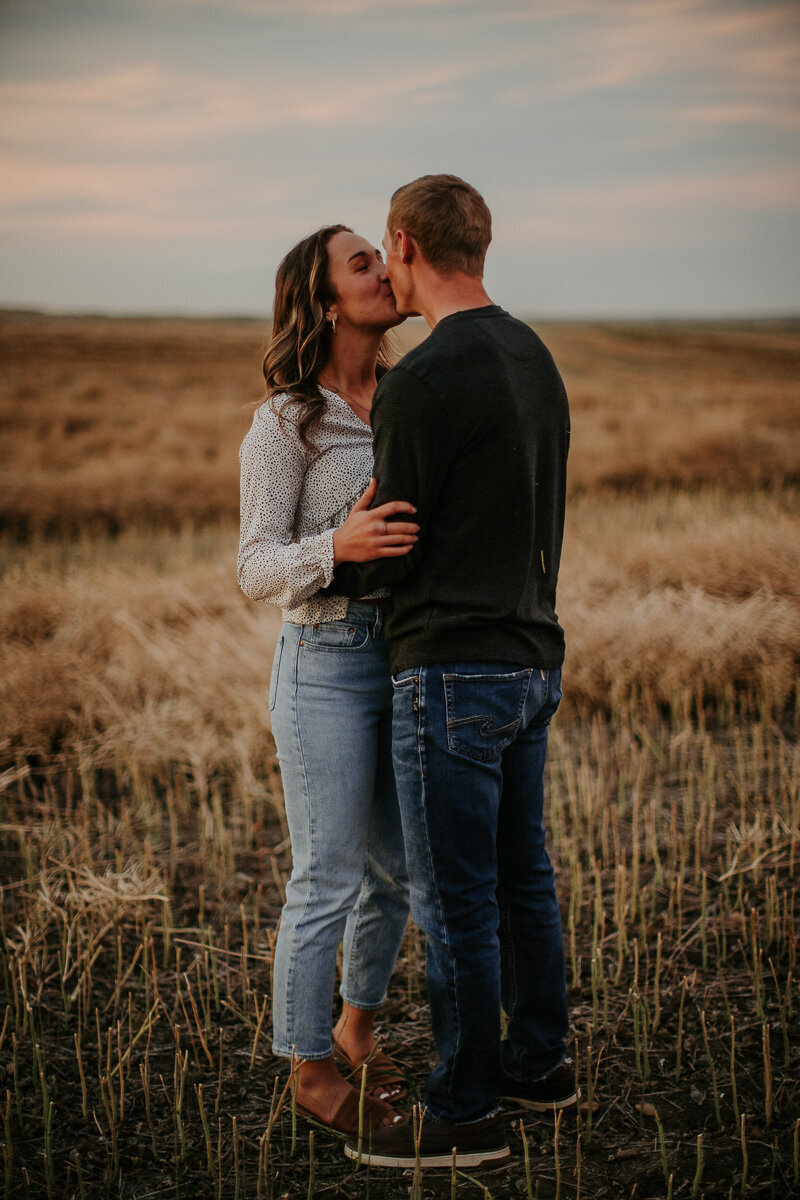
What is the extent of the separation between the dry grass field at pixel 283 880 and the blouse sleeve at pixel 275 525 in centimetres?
46

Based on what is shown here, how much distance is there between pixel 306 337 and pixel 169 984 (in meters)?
2.38

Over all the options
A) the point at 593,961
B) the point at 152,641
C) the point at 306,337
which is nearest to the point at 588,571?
the point at 152,641

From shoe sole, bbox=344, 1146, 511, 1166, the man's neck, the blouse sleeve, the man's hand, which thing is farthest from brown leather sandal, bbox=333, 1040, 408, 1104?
the man's neck

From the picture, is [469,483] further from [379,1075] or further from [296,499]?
[379,1075]

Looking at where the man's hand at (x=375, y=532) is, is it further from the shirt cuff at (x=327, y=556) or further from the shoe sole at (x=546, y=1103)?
the shoe sole at (x=546, y=1103)

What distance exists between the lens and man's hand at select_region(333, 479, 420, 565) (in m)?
2.11

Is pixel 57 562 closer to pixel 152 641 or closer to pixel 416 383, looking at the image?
pixel 152 641

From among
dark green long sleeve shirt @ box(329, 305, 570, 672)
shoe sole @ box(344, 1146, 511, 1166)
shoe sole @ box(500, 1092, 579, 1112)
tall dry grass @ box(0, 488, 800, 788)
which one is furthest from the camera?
tall dry grass @ box(0, 488, 800, 788)

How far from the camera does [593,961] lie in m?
3.07

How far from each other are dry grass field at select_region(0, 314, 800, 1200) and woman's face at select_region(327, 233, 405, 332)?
39cm

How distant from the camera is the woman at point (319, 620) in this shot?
2.41m

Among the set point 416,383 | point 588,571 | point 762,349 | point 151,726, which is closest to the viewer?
point 416,383

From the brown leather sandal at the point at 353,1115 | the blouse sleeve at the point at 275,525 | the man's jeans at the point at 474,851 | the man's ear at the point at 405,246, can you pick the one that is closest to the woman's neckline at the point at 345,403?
the blouse sleeve at the point at 275,525

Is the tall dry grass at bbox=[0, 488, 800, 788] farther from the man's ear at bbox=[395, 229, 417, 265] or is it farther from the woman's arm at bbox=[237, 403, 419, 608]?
the man's ear at bbox=[395, 229, 417, 265]
